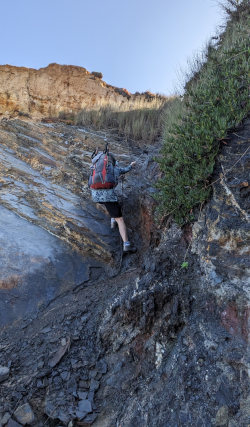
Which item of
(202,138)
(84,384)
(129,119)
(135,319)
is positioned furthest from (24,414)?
(129,119)

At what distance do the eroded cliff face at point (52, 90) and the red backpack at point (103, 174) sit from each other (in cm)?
529

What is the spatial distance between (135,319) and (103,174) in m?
2.31

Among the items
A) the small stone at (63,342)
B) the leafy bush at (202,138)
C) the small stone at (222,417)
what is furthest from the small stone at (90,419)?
the leafy bush at (202,138)

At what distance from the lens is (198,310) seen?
2379mm

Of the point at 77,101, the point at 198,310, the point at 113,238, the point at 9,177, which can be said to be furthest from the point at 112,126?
the point at 198,310

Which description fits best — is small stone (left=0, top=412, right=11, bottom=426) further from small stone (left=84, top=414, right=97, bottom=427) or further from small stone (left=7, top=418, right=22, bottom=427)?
small stone (left=84, top=414, right=97, bottom=427)

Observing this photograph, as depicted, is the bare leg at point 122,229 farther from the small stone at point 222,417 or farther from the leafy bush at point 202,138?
the small stone at point 222,417

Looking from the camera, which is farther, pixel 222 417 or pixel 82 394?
pixel 82 394

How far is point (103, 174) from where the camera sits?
14.2ft

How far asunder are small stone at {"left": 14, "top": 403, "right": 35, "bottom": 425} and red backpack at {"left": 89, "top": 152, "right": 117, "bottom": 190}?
114 inches

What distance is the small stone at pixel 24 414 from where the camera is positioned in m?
2.43

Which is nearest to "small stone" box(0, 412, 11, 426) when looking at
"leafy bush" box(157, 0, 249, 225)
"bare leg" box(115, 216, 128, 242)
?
"leafy bush" box(157, 0, 249, 225)

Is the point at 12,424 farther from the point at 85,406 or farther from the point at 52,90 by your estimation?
the point at 52,90

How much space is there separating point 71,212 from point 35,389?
114 inches
